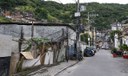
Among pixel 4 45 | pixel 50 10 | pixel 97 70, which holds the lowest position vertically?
pixel 97 70

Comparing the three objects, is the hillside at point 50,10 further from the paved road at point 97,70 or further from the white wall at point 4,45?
the white wall at point 4,45

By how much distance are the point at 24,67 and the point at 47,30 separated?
641 inches

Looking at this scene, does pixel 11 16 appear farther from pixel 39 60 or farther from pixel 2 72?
pixel 2 72

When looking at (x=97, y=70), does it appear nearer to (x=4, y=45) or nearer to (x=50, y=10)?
(x=4, y=45)

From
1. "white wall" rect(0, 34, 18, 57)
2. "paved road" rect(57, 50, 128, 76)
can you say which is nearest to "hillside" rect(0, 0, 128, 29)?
"paved road" rect(57, 50, 128, 76)

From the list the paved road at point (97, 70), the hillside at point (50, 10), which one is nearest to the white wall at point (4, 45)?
the paved road at point (97, 70)

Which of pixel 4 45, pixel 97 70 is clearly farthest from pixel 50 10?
pixel 4 45

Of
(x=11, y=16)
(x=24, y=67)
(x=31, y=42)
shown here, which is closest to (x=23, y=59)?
(x=24, y=67)

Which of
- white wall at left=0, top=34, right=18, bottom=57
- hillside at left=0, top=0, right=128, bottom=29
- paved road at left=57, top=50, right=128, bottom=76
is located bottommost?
paved road at left=57, top=50, right=128, bottom=76

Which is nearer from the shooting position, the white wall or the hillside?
the white wall

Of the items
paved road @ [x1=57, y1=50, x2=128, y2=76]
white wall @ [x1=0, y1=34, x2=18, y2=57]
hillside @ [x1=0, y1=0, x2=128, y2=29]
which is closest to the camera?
white wall @ [x1=0, y1=34, x2=18, y2=57]

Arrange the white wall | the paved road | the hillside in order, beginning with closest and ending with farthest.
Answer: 1. the white wall
2. the paved road
3. the hillside

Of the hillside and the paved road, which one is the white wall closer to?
the paved road

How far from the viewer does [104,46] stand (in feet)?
500
